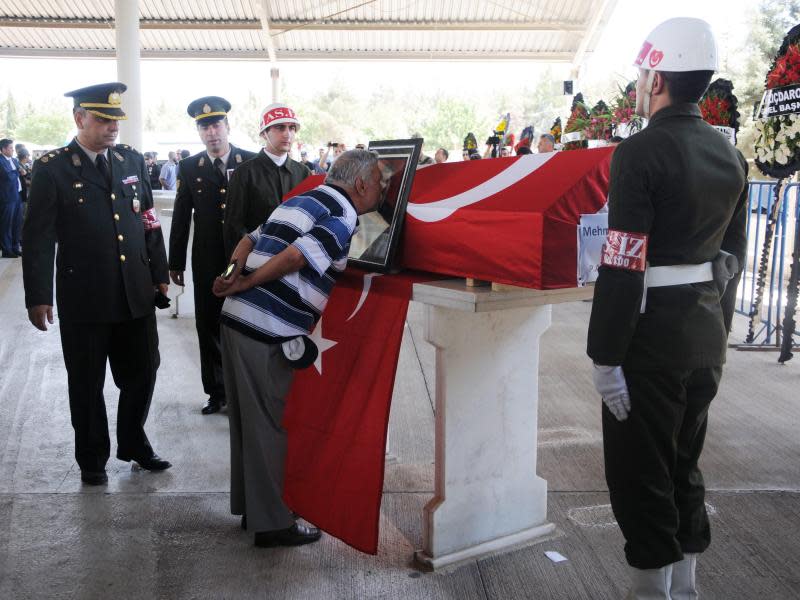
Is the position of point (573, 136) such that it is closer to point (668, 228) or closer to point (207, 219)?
point (207, 219)

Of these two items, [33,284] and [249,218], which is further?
[249,218]

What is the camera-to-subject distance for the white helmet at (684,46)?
2.07m

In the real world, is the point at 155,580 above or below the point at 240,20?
Result: below

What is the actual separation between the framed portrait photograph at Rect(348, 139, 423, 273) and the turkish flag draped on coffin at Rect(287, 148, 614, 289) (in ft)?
0.21

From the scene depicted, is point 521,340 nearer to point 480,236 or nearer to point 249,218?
point 480,236

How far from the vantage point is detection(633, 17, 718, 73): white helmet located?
207cm

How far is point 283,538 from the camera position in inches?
119

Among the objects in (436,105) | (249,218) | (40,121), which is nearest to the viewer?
(249,218)

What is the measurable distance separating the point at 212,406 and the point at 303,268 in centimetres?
226

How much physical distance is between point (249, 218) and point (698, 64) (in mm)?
2838

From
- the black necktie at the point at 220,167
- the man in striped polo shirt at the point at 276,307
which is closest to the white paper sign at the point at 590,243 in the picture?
the man in striped polo shirt at the point at 276,307

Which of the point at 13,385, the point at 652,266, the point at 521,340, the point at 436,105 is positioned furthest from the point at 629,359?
the point at 436,105

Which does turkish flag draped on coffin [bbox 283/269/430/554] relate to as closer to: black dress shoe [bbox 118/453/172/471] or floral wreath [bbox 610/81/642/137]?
black dress shoe [bbox 118/453/172/471]

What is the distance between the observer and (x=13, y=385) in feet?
17.3
